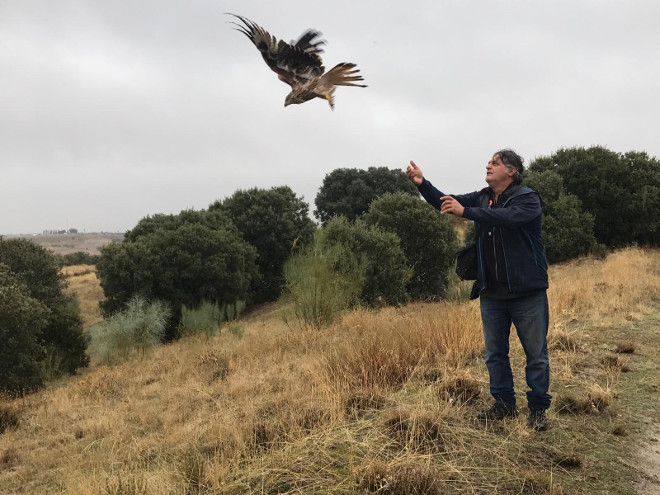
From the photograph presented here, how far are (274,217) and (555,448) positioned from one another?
26968 millimetres

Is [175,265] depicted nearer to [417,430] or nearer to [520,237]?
[417,430]

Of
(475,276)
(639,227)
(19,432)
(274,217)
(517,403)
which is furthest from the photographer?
(274,217)

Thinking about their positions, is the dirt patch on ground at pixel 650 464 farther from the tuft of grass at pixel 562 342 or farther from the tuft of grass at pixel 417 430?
the tuft of grass at pixel 562 342

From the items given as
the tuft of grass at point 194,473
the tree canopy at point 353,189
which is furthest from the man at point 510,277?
the tree canopy at point 353,189

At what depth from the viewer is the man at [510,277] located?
11.1 ft

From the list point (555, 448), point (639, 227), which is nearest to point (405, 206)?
point (639, 227)

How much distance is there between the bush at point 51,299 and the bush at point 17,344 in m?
1.51

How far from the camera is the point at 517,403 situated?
13.7ft

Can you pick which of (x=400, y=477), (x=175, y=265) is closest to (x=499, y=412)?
(x=400, y=477)

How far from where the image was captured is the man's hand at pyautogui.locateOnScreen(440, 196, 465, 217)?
317 centimetres

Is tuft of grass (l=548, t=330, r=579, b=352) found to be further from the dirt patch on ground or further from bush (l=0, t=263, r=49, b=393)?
bush (l=0, t=263, r=49, b=393)

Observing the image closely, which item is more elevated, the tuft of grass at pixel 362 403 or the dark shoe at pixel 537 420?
the tuft of grass at pixel 362 403

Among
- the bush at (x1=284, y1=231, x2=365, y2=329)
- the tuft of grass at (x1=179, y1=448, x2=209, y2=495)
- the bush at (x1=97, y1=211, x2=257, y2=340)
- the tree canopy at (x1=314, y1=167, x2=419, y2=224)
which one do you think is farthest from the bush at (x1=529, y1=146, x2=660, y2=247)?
the tuft of grass at (x1=179, y1=448, x2=209, y2=495)

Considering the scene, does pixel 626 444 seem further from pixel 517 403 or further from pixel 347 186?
pixel 347 186
